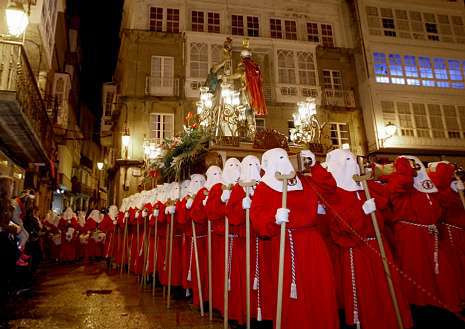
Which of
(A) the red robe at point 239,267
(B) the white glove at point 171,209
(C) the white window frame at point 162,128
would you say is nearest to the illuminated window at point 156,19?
(C) the white window frame at point 162,128

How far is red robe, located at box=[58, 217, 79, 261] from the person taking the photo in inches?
550

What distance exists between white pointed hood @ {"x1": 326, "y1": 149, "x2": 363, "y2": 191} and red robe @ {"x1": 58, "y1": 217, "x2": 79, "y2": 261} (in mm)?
13110

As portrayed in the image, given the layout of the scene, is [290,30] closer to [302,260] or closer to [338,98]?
[338,98]

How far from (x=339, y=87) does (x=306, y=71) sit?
2.61 metres

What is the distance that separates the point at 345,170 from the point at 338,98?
18.4 metres

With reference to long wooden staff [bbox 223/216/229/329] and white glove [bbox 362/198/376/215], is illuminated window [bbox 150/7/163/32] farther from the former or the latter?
white glove [bbox 362/198/376/215]

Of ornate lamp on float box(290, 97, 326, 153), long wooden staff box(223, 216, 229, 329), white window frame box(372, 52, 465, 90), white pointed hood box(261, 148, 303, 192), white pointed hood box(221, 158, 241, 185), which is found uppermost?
white window frame box(372, 52, 465, 90)

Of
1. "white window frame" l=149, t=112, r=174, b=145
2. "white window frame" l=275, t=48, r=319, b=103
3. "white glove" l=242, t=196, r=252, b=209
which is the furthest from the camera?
"white window frame" l=275, t=48, r=319, b=103

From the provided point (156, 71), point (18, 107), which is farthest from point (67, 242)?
point (156, 71)

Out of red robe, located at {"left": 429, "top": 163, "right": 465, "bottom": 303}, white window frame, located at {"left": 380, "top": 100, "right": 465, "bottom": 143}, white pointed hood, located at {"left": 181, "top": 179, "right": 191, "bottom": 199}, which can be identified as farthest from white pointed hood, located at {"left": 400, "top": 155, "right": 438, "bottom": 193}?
white window frame, located at {"left": 380, "top": 100, "right": 465, "bottom": 143}

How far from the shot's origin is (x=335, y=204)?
396 centimetres

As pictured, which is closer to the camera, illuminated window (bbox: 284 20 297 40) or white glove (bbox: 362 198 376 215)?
white glove (bbox: 362 198 376 215)

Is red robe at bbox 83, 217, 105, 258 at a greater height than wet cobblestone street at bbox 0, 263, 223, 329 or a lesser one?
greater

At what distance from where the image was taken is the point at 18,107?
7.86 m
